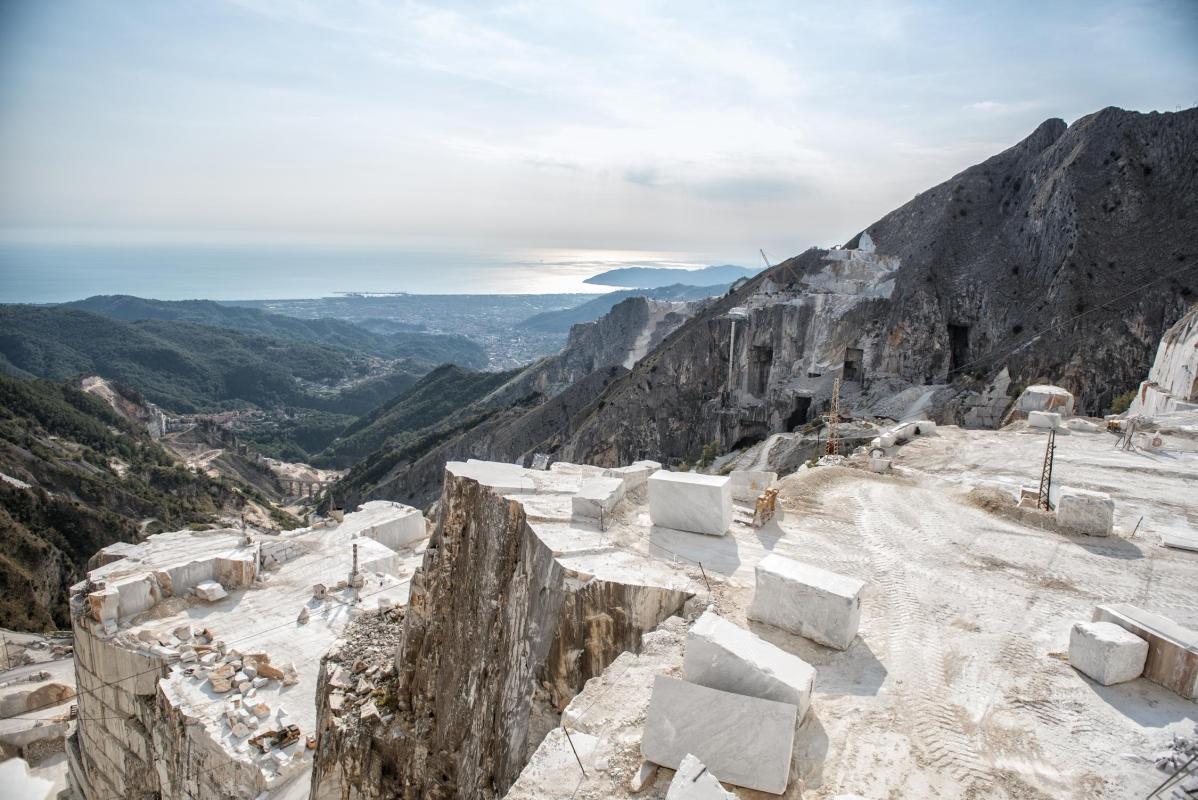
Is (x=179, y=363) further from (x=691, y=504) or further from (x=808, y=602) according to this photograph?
(x=808, y=602)

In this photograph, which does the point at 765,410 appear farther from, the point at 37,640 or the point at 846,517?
the point at 37,640

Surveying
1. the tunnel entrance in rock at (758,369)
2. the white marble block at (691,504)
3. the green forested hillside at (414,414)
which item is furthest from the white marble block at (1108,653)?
the green forested hillside at (414,414)

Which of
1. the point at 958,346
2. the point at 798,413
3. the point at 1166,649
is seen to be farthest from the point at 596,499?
the point at 958,346

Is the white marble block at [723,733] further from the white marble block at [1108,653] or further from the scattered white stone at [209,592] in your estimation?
the scattered white stone at [209,592]

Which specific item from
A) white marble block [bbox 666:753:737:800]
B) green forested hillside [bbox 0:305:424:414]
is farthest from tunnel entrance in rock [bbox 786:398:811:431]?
green forested hillside [bbox 0:305:424:414]

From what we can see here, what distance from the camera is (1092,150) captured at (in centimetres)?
4094

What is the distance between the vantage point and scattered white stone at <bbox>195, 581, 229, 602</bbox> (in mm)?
17484

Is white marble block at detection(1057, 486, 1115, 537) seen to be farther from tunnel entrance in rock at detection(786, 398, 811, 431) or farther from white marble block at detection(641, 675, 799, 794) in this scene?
tunnel entrance in rock at detection(786, 398, 811, 431)

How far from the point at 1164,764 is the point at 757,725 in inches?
122

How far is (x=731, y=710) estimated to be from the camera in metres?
4.49

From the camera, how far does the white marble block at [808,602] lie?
20.1ft

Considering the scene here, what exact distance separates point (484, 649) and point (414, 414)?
308ft

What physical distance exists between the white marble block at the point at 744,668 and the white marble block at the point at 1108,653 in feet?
9.35

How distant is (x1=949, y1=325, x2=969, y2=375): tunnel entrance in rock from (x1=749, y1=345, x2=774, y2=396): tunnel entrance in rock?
38.1 feet
